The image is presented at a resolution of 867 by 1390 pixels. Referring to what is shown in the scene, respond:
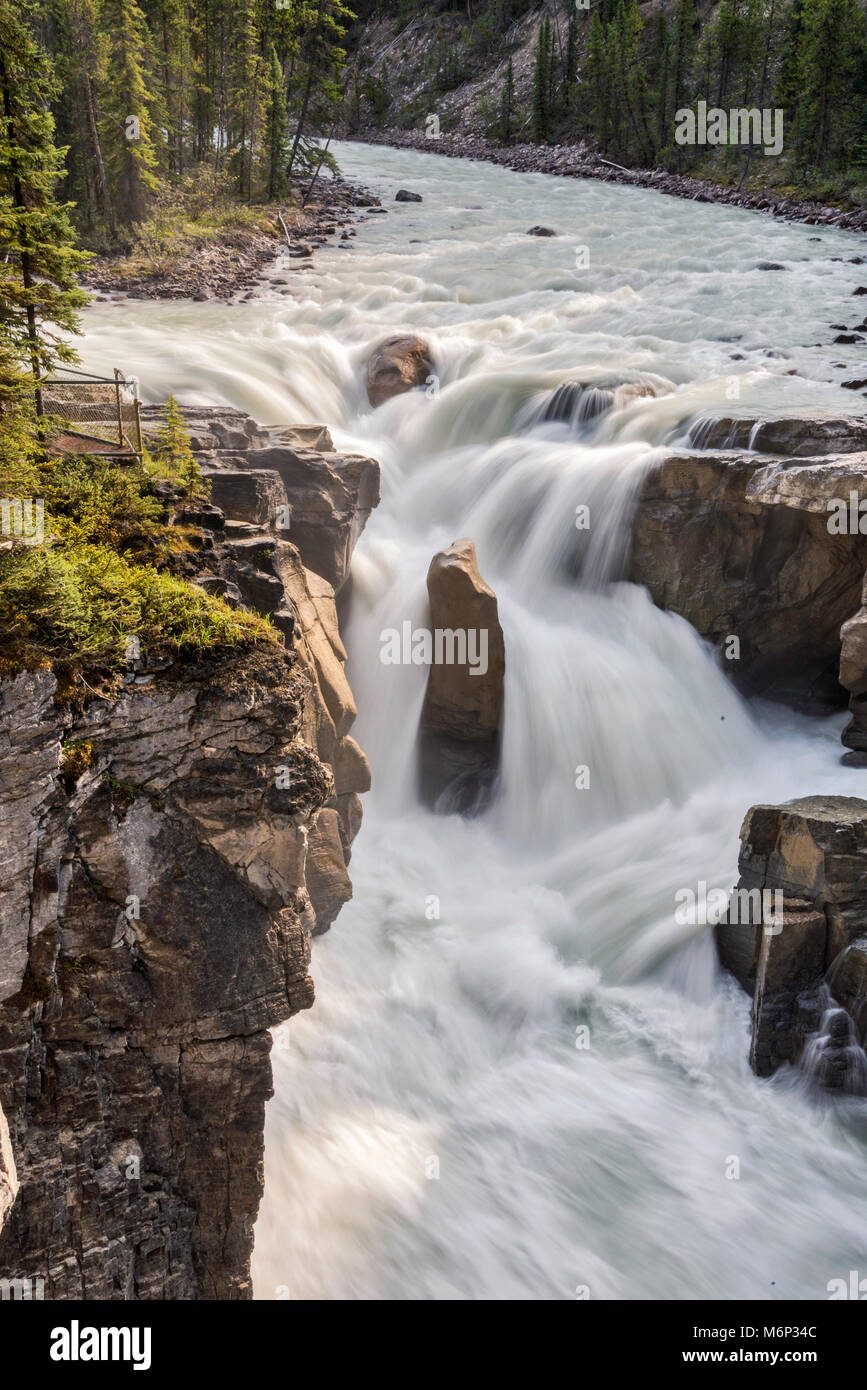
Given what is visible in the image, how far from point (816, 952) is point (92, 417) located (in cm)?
1020

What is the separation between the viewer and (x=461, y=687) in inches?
541

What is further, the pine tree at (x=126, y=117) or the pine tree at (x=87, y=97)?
the pine tree at (x=87, y=97)

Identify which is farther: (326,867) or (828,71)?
(828,71)

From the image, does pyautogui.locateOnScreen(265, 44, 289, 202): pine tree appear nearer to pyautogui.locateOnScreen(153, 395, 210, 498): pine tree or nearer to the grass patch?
pyautogui.locateOnScreen(153, 395, 210, 498): pine tree

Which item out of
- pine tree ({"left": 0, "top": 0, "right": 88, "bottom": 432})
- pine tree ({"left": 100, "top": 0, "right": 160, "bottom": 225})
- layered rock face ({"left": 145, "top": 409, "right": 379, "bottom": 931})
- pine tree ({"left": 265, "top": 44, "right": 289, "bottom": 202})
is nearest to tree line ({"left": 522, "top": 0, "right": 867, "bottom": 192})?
pine tree ({"left": 265, "top": 44, "right": 289, "bottom": 202})

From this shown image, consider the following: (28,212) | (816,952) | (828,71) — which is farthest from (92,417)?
(828,71)

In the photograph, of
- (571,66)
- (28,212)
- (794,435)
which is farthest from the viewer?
(571,66)

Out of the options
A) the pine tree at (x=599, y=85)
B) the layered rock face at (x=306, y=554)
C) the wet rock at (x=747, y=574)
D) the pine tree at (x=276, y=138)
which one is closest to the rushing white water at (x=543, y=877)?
the wet rock at (x=747, y=574)

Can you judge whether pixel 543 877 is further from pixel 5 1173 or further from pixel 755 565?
pixel 5 1173

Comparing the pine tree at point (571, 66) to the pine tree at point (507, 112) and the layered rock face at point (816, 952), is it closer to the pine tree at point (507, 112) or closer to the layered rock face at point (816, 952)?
the pine tree at point (507, 112)

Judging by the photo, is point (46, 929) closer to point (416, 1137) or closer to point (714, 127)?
point (416, 1137)

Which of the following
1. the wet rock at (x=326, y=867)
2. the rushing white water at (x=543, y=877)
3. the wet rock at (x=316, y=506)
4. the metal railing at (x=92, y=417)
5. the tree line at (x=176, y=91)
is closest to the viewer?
the rushing white water at (x=543, y=877)

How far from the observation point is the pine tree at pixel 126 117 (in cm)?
2961

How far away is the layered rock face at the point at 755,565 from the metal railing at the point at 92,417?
8.78 m
